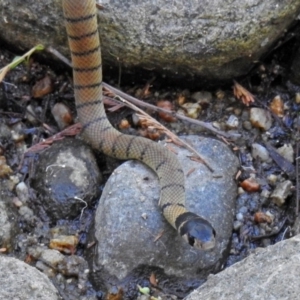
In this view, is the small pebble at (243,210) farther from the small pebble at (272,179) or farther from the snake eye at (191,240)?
the snake eye at (191,240)

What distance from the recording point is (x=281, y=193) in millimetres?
5551

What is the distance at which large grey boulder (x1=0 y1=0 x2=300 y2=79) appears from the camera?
5.62 m

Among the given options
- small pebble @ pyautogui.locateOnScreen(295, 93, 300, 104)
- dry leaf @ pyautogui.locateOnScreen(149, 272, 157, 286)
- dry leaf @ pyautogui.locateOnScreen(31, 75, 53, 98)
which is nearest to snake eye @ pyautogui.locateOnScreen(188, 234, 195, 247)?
dry leaf @ pyautogui.locateOnScreen(149, 272, 157, 286)

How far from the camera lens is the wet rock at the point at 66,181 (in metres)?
5.54

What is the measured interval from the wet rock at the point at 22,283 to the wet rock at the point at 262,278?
0.95 m

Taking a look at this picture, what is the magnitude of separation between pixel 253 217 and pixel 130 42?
1714 mm

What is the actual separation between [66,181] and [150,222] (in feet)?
2.64

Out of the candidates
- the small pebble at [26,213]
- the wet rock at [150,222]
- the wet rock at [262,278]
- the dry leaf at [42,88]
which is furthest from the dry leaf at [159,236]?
the dry leaf at [42,88]

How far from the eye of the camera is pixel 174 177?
5438 mm

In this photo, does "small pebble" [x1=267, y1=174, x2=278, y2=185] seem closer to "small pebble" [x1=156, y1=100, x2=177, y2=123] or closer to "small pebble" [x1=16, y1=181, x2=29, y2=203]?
"small pebble" [x1=156, y1=100, x2=177, y2=123]

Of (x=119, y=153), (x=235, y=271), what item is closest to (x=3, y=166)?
(x=119, y=153)

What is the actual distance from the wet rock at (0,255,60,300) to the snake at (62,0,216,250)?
1037 millimetres

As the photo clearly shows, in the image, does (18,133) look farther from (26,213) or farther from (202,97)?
(202,97)

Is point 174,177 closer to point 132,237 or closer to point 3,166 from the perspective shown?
point 132,237
